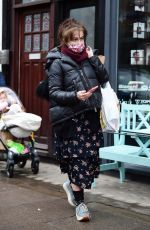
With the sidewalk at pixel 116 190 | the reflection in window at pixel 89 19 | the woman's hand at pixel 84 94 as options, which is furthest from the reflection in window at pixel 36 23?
the woman's hand at pixel 84 94

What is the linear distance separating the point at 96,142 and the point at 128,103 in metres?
2.21

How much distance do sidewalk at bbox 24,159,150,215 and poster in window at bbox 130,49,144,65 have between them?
1.58 meters

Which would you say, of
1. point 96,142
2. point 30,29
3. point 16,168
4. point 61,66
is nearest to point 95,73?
point 61,66

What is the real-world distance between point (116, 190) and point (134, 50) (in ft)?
6.57

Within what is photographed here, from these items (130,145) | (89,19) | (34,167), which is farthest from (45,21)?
(130,145)

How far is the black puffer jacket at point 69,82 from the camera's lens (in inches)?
193

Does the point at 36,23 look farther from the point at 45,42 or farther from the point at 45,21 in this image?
the point at 45,42

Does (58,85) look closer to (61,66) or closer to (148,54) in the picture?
(61,66)

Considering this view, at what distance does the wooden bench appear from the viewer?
6.23 metres

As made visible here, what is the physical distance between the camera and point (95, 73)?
5.04 meters

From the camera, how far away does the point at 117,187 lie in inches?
261

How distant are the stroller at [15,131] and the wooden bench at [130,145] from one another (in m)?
1.09

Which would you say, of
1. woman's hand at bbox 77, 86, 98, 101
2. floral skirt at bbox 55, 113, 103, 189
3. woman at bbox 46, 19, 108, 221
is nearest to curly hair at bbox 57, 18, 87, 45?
woman at bbox 46, 19, 108, 221

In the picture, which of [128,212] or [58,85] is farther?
[128,212]
